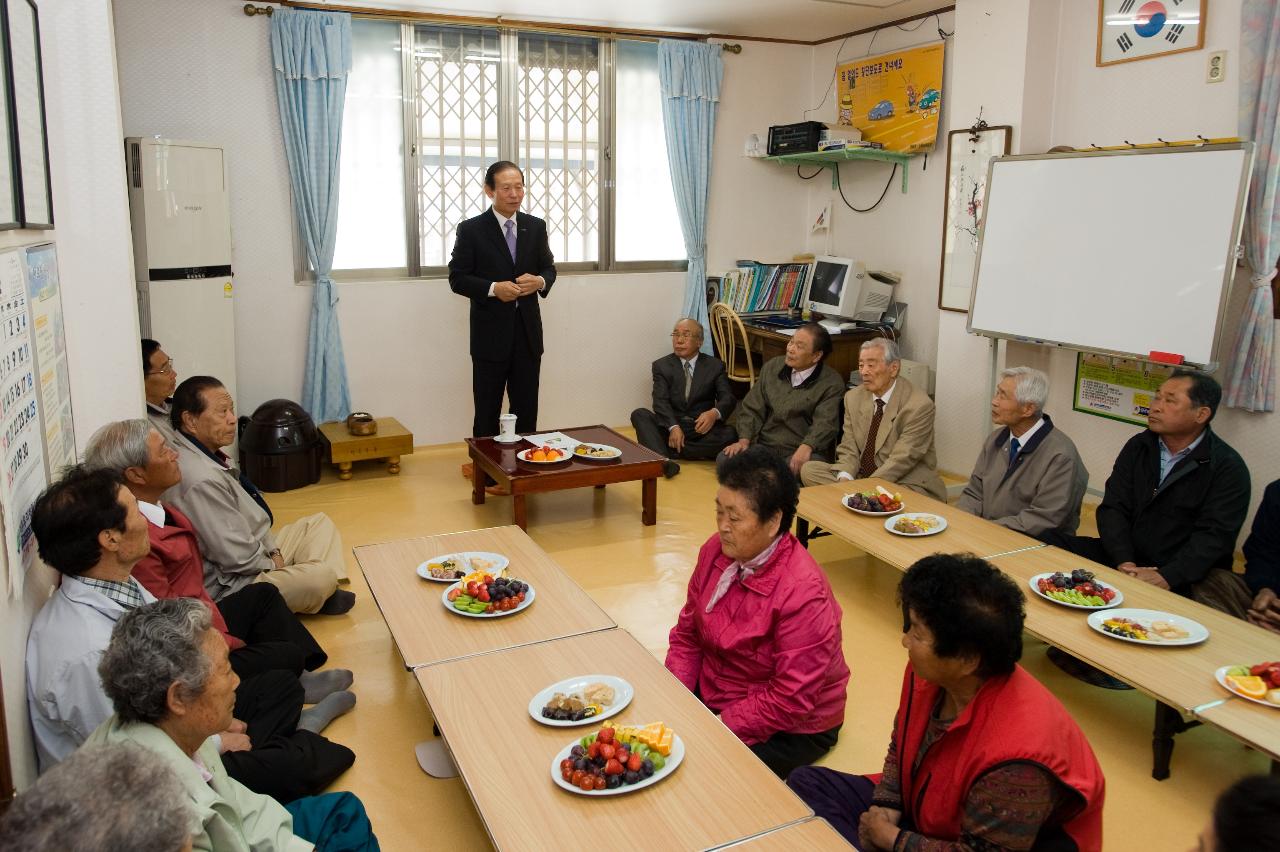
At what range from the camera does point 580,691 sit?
2201 millimetres

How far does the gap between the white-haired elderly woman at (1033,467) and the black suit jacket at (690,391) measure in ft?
7.83

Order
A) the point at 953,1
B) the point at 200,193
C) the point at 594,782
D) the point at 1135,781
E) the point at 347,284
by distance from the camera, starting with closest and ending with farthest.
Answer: the point at 594,782
the point at 1135,781
the point at 200,193
the point at 953,1
the point at 347,284

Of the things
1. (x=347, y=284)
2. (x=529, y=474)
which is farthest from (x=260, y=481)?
(x=529, y=474)

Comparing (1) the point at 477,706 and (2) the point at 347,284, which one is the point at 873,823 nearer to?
(1) the point at 477,706

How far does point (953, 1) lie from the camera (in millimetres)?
5480

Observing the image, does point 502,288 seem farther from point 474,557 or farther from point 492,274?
point 474,557

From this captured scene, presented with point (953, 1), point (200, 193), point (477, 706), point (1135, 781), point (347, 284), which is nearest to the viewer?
point (477, 706)

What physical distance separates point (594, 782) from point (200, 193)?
4256mm

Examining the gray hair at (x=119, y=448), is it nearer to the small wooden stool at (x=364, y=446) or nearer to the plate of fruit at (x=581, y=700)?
the plate of fruit at (x=581, y=700)

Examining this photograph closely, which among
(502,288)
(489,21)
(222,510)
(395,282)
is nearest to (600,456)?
(502,288)

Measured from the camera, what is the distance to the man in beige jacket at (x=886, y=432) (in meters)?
4.40

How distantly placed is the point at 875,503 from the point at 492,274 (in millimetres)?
2552

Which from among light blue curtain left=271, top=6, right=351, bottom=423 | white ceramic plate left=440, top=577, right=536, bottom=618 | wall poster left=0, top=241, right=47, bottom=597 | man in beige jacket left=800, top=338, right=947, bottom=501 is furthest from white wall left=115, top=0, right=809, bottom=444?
wall poster left=0, top=241, right=47, bottom=597

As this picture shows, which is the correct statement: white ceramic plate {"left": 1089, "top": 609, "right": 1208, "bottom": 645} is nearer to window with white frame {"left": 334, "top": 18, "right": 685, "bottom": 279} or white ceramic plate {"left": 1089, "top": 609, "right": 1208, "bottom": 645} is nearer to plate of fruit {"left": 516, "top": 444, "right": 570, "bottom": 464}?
plate of fruit {"left": 516, "top": 444, "right": 570, "bottom": 464}
